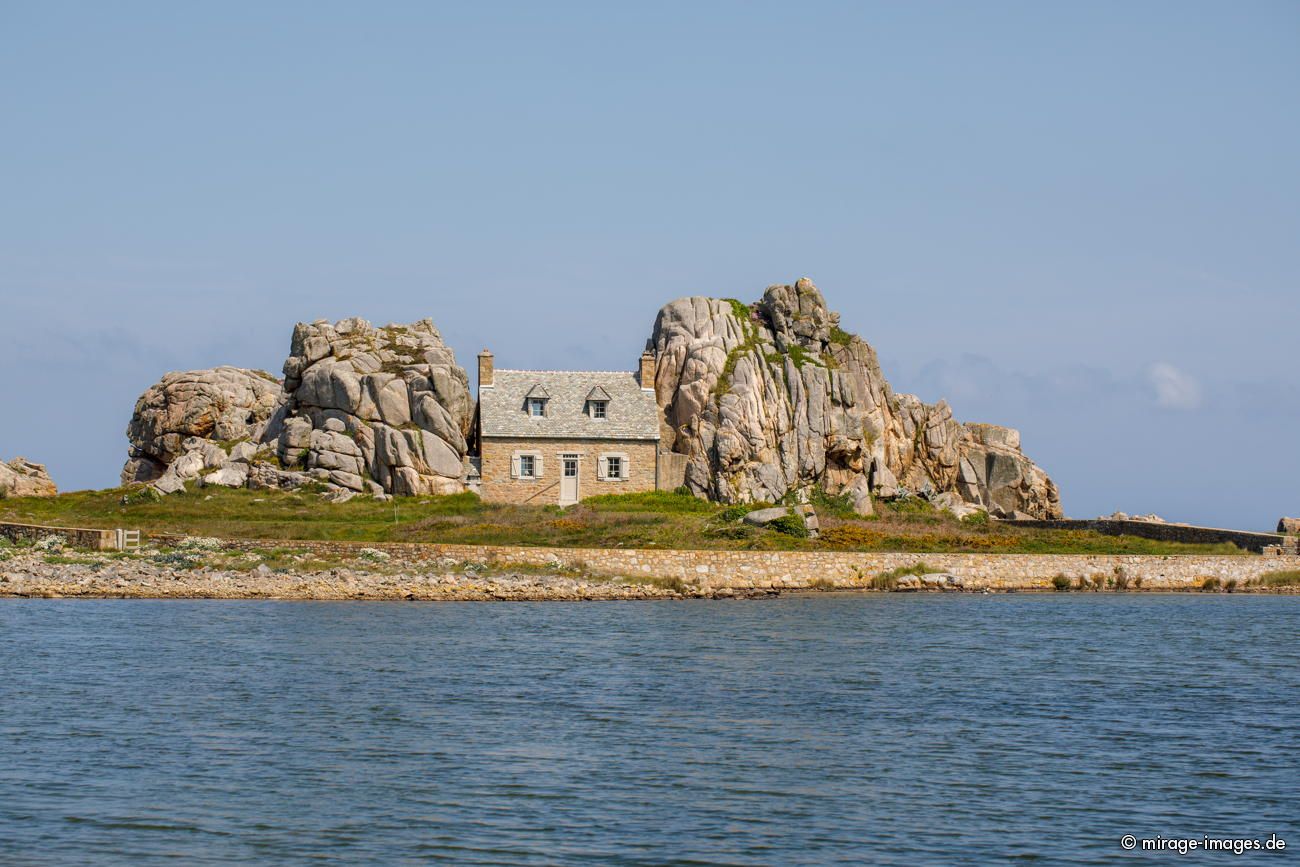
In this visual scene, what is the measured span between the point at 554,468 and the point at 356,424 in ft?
29.7

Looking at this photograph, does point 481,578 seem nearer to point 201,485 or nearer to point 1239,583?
point 201,485

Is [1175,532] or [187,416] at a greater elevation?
[187,416]

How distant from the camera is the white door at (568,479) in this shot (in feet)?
210

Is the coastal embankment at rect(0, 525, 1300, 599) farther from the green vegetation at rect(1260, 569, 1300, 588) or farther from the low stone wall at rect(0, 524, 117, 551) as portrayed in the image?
the green vegetation at rect(1260, 569, 1300, 588)

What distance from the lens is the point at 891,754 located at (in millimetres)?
23953

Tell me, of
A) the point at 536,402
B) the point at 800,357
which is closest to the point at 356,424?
the point at 536,402

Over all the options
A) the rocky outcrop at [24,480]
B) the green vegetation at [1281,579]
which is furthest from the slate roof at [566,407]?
the green vegetation at [1281,579]

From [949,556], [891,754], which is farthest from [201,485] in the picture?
[891,754]

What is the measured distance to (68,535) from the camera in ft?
178

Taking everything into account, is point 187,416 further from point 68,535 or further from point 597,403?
point 597,403

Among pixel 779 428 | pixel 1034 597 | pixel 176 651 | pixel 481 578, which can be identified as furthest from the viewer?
pixel 779 428

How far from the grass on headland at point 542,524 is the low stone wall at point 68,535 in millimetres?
1852

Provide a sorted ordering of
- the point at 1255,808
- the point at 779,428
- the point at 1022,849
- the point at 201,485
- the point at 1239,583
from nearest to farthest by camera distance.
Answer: the point at 1022,849, the point at 1255,808, the point at 1239,583, the point at 201,485, the point at 779,428

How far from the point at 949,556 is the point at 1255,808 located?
111ft
